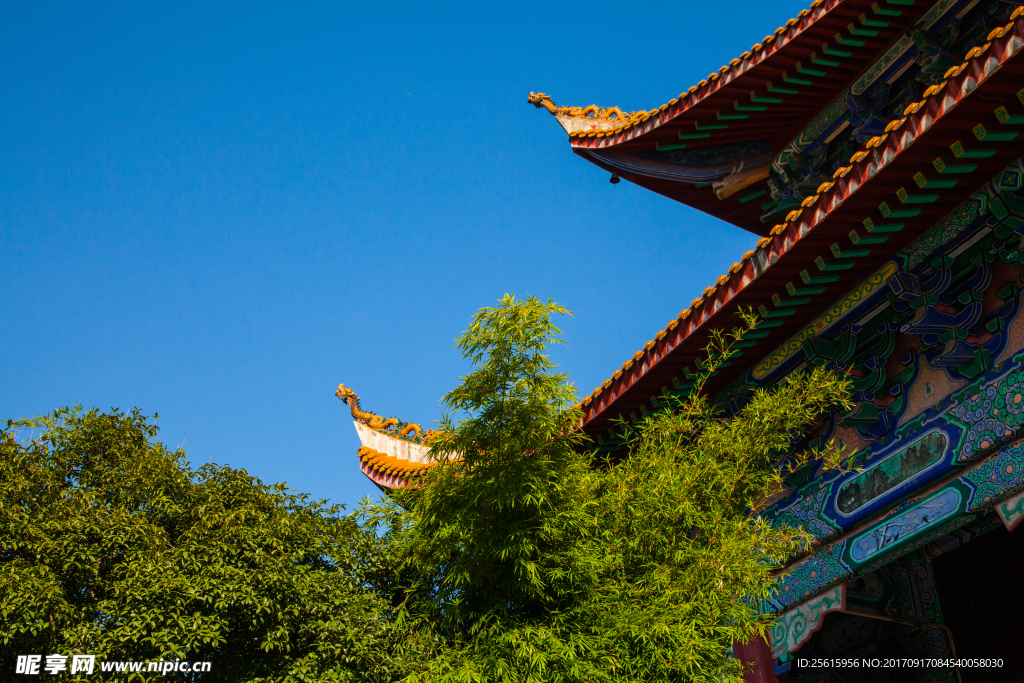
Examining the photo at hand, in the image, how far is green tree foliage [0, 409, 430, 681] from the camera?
3801 millimetres

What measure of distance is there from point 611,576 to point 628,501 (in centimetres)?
42

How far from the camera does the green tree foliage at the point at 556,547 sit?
366 cm

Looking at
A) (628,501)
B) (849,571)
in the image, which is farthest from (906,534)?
(628,501)

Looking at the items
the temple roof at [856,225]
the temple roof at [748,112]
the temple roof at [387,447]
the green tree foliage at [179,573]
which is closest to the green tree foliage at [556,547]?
the green tree foliage at [179,573]

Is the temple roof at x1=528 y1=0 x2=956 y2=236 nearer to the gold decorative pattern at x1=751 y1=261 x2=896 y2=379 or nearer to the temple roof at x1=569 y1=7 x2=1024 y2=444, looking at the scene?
the temple roof at x1=569 y1=7 x2=1024 y2=444

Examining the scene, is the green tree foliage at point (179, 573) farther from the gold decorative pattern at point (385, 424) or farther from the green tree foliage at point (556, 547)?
the gold decorative pattern at point (385, 424)

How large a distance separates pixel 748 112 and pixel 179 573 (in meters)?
6.02

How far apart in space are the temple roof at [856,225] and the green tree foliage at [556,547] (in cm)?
92

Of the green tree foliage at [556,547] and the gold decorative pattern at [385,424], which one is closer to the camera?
the green tree foliage at [556,547]

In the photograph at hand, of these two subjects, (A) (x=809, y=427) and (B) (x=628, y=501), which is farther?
(A) (x=809, y=427)

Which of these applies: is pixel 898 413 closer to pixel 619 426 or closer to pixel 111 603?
pixel 619 426

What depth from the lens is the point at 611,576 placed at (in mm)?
4055

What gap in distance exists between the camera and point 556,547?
3.95 metres

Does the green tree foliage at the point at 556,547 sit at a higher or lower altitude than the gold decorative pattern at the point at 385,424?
lower
